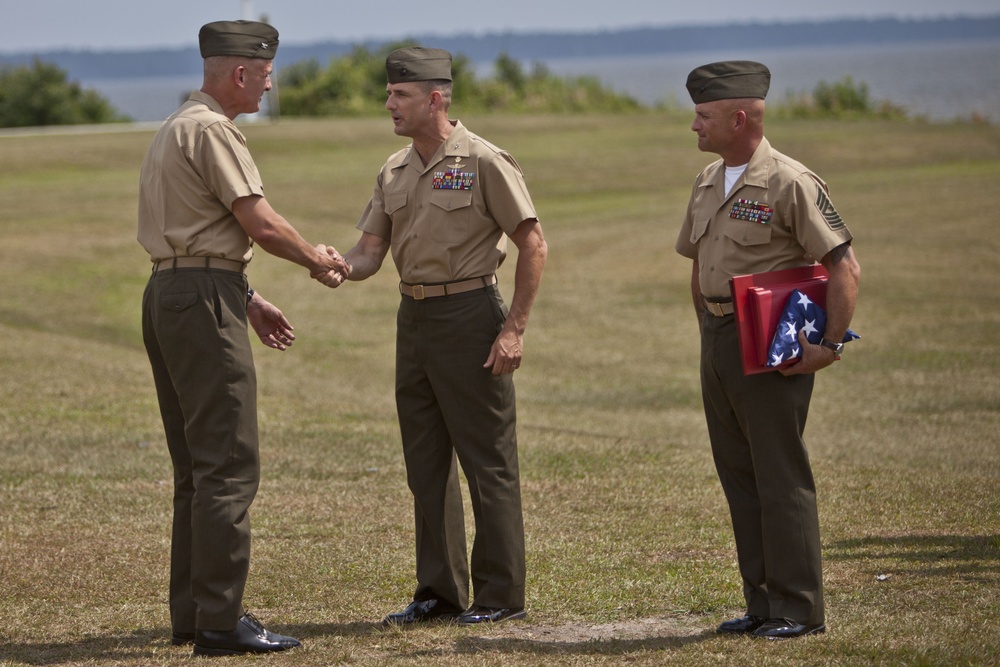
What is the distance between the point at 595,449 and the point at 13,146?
27.9 metres

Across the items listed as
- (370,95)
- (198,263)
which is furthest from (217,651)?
(370,95)

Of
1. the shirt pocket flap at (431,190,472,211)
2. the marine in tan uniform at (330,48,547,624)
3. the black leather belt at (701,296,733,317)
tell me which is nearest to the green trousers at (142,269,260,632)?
the marine in tan uniform at (330,48,547,624)

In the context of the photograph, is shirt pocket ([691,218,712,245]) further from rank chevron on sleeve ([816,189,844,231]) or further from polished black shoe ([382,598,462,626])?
polished black shoe ([382,598,462,626])

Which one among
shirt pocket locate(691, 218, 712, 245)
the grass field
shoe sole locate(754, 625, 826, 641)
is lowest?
the grass field

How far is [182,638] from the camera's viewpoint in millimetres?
5020

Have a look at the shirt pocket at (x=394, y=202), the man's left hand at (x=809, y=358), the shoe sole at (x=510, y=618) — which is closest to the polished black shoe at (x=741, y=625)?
the shoe sole at (x=510, y=618)

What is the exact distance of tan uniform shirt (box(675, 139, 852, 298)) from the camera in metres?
4.74

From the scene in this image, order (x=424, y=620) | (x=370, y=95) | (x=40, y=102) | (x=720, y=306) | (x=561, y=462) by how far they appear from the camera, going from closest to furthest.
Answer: (x=720, y=306)
(x=424, y=620)
(x=561, y=462)
(x=40, y=102)
(x=370, y=95)

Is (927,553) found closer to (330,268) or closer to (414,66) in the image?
(330,268)

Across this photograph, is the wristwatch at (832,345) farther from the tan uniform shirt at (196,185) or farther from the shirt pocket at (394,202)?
the tan uniform shirt at (196,185)

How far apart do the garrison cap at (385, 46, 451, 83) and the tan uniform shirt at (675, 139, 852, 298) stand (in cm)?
119

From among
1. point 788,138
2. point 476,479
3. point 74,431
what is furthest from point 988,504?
point 788,138

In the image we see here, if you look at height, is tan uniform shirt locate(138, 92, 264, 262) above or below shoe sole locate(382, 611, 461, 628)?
above

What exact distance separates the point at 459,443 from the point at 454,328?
481 millimetres
